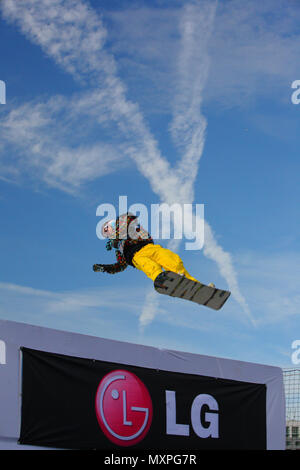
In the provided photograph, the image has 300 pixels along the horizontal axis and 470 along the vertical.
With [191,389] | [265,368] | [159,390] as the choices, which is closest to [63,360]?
[159,390]

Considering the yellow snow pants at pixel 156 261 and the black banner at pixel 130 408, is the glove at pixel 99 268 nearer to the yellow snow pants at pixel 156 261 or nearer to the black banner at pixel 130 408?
the yellow snow pants at pixel 156 261

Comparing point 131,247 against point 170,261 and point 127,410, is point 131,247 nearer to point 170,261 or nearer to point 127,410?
point 170,261

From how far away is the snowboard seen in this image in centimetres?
909

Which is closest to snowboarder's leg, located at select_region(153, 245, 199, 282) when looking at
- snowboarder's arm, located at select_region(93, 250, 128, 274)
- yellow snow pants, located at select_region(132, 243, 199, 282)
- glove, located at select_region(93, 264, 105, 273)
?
yellow snow pants, located at select_region(132, 243, 199, 282)

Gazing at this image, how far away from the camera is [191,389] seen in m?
9.53

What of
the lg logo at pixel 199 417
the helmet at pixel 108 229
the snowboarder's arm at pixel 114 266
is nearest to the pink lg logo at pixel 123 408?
the lg logo at pixel 199 417

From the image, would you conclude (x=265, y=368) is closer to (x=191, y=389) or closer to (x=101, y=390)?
(x=191, y=389)

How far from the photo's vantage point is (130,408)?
8734 mm

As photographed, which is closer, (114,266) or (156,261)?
(156,261)

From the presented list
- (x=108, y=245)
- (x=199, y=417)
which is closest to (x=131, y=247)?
(x=108, y=245)

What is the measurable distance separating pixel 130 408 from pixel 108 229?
9.42 ft

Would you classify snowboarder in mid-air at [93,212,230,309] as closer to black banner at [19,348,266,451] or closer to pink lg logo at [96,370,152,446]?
black banner at [19,348,266,451]

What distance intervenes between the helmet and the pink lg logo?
226 centimetres
